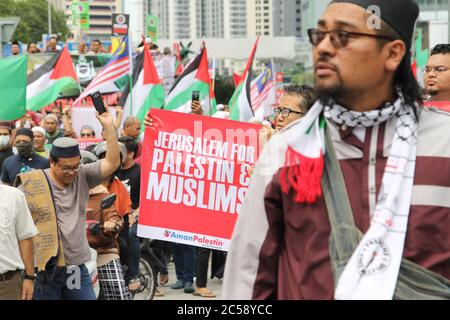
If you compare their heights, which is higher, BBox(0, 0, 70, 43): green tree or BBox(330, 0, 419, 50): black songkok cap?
BBox(0, 0, 70, 43): green tree

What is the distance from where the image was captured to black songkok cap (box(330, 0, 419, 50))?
124 inches

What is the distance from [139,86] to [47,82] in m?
2.72

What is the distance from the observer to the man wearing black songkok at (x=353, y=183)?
120 inches

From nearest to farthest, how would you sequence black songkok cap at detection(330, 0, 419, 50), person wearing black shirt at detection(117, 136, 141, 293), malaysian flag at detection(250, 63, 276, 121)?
black songkok cap at detection(330, 0, 419, 50), person wearing black shirt at detection(117, 136, 141, 293), malaysian flag at detection(250, 63, 276, 121)

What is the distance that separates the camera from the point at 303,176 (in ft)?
10.1

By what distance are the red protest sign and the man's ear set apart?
5665 mm

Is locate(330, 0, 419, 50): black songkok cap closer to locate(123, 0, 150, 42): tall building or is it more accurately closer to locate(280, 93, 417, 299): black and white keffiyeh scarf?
locate(280, 93, 417, 299): black and white keffiyeh scarf

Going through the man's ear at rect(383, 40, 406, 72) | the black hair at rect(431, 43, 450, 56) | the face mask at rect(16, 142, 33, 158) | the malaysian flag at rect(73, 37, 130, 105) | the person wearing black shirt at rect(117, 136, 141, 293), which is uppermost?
the man's ear at rect(383, 40, 406, 72)

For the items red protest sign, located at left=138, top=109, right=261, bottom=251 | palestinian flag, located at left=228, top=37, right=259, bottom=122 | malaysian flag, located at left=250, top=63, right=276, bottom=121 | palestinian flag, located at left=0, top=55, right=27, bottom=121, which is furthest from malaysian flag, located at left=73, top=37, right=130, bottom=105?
red protest sign, located at left=138, top=109, right=261, bottom=251

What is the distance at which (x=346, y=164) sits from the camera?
10.3 feet

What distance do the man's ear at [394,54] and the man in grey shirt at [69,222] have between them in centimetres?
444

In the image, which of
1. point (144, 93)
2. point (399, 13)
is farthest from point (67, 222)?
point (144, 93)
